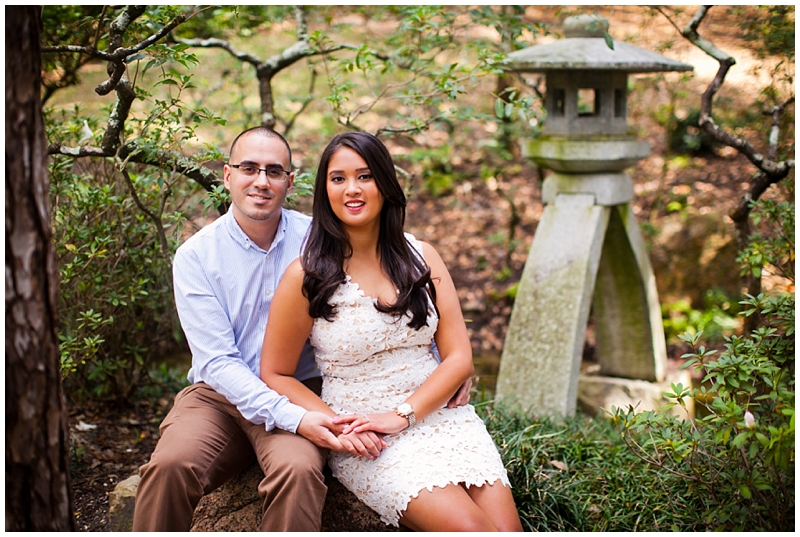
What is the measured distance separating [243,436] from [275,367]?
1.04ft

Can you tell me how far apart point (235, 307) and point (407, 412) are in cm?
76

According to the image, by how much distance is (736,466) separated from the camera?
251 centimetres

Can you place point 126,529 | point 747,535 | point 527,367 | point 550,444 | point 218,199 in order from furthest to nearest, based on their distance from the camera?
point 527,367 < point 550,444 < point 218,199 < point 126,529 < point 747,535

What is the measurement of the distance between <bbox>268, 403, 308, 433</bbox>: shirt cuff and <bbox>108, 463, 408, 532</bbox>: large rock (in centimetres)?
29

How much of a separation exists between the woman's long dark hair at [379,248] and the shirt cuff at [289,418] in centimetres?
33

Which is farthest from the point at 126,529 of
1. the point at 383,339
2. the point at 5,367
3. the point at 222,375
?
the point at 5,367

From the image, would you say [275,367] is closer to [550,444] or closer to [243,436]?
[243,436]

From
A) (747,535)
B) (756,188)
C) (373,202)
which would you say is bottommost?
(747,535)

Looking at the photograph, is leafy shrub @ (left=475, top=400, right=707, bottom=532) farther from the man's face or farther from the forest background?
the man's face

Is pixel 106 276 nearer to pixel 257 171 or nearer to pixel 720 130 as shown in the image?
pixel 257 171

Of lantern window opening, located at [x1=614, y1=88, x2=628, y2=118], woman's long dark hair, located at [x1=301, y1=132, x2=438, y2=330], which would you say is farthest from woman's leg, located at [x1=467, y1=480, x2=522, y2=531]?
lantern window opening, located at [x1=614, y1=88, x2=628, y2=118]

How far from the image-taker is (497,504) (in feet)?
7.86

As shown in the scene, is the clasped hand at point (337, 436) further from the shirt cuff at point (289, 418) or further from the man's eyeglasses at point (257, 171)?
the man's eyeglasses at point (257, 171)

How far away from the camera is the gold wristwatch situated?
2.47 meters
